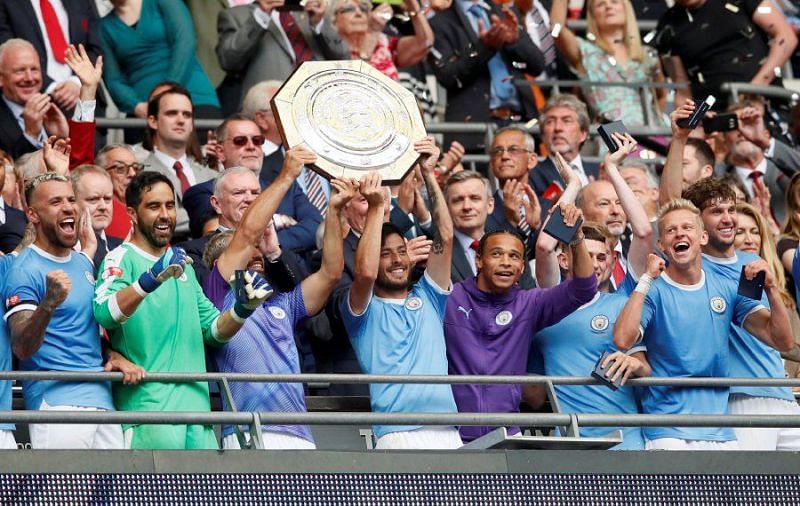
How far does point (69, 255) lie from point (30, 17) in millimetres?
4314

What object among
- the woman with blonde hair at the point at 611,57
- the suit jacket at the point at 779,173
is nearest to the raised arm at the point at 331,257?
the suit jacket at the point at 779,173

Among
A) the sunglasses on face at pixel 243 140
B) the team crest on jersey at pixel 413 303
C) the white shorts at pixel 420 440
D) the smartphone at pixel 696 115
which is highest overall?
the sunglasses on face at pixel 243 140

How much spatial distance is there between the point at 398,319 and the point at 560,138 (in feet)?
11.8

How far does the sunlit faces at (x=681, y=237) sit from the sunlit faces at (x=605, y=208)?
4.26ft

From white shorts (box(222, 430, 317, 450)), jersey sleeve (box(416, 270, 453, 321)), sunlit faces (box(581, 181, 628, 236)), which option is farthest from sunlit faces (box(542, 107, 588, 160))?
white shorts (box(222, 430, 317, 450))

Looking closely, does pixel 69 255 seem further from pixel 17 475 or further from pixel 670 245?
pixel 670 245

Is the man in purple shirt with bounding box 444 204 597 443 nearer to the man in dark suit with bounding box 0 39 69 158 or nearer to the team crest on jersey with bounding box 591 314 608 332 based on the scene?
the team crest on jersey with bounding box 591 314 608 332

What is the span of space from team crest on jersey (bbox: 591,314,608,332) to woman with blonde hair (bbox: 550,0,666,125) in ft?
16.6

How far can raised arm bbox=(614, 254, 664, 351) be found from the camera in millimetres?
10281

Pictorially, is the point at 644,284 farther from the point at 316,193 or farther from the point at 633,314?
the point at 316,193

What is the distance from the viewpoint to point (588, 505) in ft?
31.7

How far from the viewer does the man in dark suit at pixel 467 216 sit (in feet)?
39.1

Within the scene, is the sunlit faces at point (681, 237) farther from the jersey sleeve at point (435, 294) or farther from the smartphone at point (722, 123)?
the smartphone at point (722, 123)

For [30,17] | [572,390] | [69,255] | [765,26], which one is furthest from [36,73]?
[765,26]
